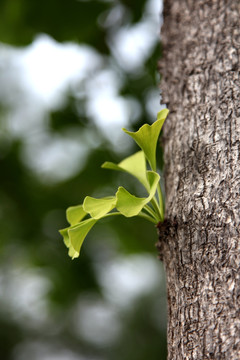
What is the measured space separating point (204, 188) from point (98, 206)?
0.33 meters

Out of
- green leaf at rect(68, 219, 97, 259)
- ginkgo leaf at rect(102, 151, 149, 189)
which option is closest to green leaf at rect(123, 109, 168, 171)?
ginkgo leaf at rect(102, 151, 149, 189)

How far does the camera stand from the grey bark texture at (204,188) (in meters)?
1.07

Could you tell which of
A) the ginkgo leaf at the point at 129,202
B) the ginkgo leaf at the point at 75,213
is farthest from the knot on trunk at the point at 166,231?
the ginkgo leaf at the point at 75,213

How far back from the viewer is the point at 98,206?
1.21 m

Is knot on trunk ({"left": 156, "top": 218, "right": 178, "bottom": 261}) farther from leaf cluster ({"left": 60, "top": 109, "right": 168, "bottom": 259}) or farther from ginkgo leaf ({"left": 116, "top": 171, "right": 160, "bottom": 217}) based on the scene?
ginkgo leaf ({"left": 116, "top": 171, "right": 160, "bottom": 217})

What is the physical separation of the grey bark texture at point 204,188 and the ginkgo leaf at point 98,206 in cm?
21

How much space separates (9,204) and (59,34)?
2360 millimetres

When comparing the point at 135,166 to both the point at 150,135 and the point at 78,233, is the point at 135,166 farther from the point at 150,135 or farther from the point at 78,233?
the point at 78,233

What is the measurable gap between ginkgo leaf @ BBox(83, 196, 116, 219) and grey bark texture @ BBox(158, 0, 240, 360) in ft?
0.70

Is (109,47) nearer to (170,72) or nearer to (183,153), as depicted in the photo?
(170,72)

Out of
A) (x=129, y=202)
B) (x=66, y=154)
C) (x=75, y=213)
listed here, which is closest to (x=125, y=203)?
(x=129, y=202)

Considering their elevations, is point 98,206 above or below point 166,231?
above

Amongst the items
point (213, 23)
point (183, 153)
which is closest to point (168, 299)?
point (183, 153)

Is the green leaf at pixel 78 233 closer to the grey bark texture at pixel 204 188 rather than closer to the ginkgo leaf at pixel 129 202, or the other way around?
the ginkgo leaf at pixel 129 202
